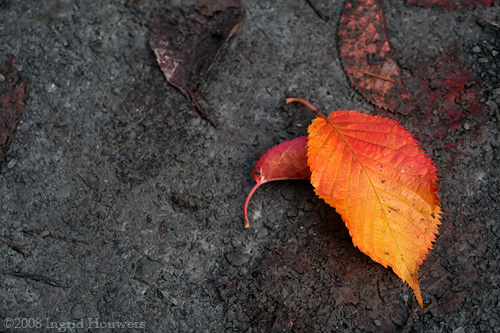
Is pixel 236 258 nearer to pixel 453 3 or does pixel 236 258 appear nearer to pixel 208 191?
pixel 208 191

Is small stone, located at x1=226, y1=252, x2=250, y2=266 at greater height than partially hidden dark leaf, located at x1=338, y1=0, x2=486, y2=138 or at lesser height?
lesser

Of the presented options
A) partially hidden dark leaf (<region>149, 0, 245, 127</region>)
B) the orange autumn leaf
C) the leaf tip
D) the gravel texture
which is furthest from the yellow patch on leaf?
partially hidden dark leaf (<region>149, 0, 245, 127</region>)

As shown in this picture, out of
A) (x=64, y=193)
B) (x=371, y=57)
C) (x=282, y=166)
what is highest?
(x=371, y=57)

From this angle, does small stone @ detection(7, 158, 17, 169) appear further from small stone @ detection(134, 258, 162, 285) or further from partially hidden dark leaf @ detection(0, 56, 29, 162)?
small stone @ detection(134, 258, 162, 285)

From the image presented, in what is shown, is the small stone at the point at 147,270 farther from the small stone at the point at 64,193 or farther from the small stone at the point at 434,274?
the small stone at the point at 434,274

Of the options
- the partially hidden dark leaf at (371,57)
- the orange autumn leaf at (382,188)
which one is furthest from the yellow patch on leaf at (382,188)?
the partially hidden dark leaf at (371,57)

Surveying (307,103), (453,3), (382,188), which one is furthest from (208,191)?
(453,3)
